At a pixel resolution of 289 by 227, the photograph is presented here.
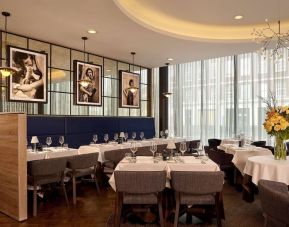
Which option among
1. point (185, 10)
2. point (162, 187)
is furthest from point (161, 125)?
point (162, 187)

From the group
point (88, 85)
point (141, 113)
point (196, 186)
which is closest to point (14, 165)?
point (196, 186)

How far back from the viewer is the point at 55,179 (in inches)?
161

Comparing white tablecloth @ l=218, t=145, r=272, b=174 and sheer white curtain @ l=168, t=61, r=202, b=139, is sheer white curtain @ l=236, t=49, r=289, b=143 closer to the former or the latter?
sheer white curtain @ l=168, t=61, r=202, b=139

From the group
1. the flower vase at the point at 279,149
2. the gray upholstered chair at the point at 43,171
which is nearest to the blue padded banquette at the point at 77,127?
the gray upholstered chair at the point at 43,171

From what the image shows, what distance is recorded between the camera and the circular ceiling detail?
5.18 metres

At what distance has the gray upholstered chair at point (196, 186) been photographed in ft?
9.74

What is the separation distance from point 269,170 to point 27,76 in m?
5.06

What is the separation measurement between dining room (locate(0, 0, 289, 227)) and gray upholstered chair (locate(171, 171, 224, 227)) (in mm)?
12

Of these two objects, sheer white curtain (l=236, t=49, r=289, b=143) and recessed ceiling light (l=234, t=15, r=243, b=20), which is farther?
sheer white curtain (l=236, t=49, r=289, b=143)

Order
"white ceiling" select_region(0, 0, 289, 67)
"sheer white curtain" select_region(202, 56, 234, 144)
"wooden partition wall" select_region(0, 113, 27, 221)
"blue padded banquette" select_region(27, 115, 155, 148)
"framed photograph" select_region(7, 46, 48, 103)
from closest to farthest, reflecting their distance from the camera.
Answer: "wooden partition wall" select_region(0, 113, 27, 221) → "white ceiling" select_region(0, 0, 289, 67) → "framed photograph" select_region(7, 46, 48, 103) → "blue padded banquette" select_region(27, 115, 155, 148) → "sheer white curtain" select_region(202, 56, 234, 144)

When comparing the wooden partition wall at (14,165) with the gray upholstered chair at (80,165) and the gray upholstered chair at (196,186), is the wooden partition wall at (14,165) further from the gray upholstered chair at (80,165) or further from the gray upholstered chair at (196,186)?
the gray upholstered chair at (196,186)

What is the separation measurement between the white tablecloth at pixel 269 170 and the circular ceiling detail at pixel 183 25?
313cm

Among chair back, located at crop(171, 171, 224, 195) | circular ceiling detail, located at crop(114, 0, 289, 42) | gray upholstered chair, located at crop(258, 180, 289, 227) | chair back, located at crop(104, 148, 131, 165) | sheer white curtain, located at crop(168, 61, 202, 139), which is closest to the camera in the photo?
gray upholstered chair, located at crop(258, 180, 289, 227)

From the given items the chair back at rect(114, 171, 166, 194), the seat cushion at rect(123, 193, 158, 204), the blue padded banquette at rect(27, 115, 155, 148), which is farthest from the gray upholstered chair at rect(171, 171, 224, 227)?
the blue padded banquette at rect(27, 115, 155, 148)
